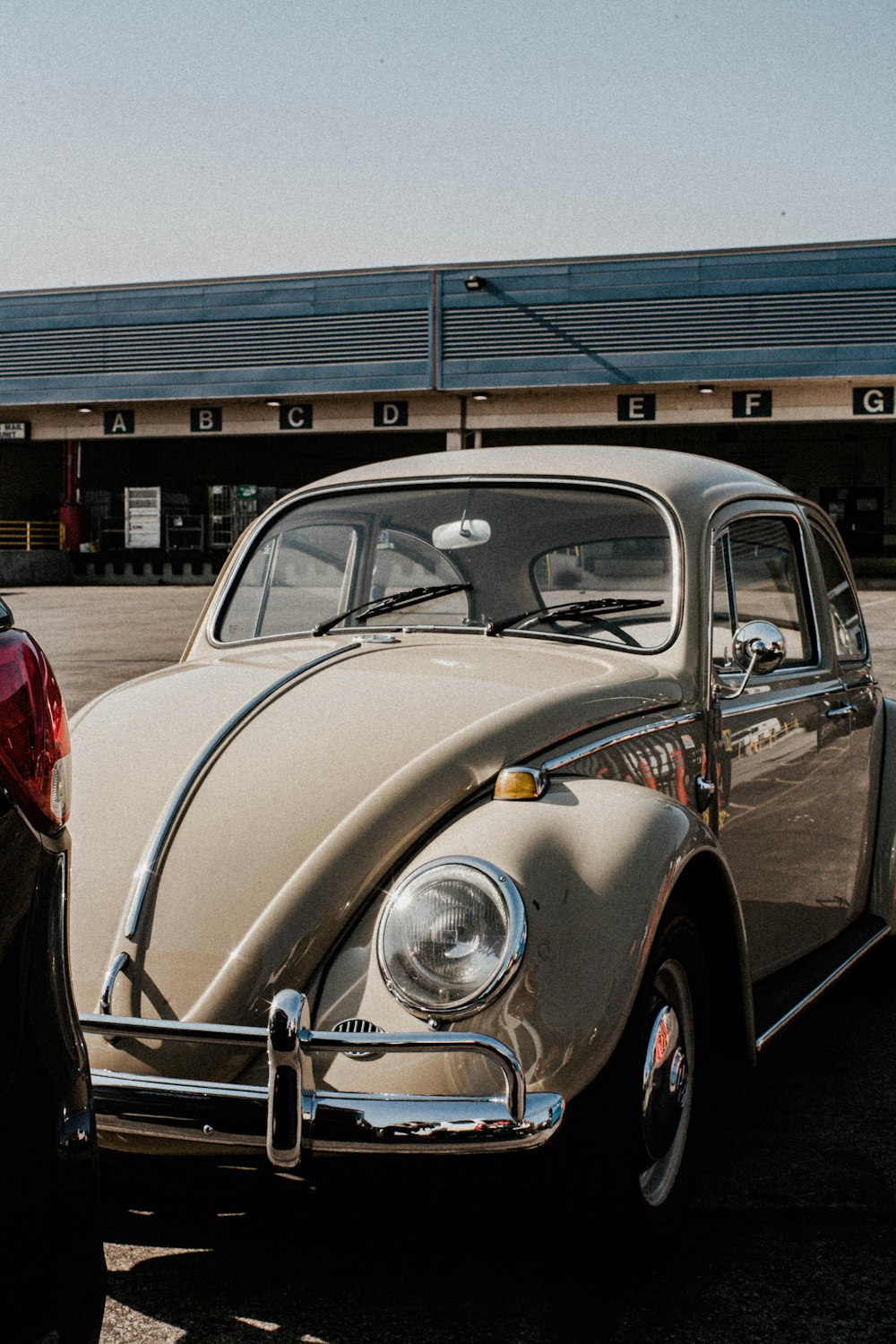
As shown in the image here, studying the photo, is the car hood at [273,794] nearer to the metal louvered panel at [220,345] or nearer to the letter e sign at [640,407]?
the letter e sign at [640,407]

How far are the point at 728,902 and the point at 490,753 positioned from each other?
0.73 m

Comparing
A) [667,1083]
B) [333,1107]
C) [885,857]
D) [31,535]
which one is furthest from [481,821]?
[31,535]

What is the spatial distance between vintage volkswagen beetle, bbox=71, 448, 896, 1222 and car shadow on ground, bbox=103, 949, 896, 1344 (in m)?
0.14

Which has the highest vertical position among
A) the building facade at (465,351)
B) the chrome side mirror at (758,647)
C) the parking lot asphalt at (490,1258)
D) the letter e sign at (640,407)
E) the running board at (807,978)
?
the building facade at (465,351)

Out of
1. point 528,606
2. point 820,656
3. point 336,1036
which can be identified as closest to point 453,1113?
point 336,1036

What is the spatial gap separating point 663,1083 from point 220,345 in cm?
3206

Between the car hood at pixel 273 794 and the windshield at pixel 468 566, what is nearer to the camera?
the car hood at pixel 273 794

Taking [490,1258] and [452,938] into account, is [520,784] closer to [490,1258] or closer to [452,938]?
[452,938]

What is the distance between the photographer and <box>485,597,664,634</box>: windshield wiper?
12.5 ft

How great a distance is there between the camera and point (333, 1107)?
229cm

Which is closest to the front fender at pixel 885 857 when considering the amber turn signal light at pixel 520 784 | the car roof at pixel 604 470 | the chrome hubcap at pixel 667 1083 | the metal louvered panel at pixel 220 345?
the car roof at pixel 604 470

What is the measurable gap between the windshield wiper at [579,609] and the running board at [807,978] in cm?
109

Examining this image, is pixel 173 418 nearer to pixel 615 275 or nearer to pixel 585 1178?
pixel 615 275

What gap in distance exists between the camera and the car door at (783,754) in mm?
3678
